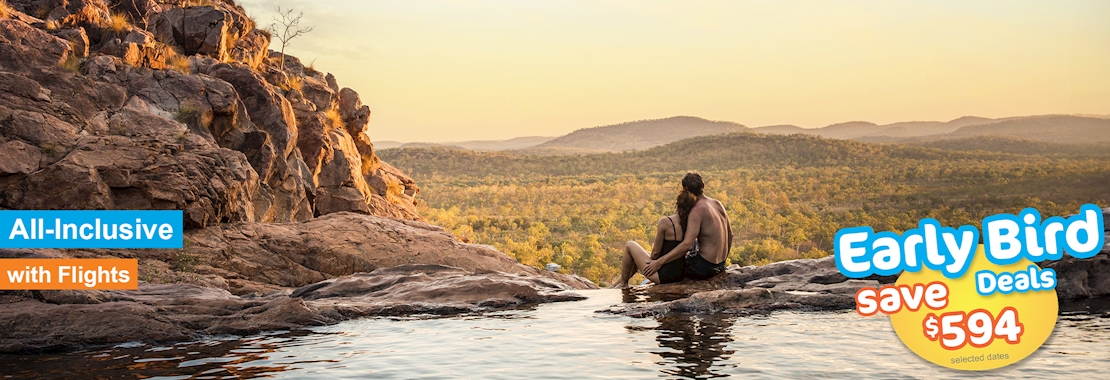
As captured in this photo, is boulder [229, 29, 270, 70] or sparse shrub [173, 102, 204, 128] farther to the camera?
boulder [229, 29, 270, 70]

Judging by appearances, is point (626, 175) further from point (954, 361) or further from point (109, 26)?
point (954, 361)

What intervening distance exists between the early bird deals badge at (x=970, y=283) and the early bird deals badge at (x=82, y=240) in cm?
972

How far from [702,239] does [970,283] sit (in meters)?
5.04

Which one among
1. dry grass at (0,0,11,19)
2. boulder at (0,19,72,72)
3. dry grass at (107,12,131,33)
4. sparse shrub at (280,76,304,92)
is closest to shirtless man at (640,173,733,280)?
boulder at (0,19,72,72)

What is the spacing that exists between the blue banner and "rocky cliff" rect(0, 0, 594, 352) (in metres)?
0.20

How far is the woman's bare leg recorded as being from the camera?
1380cm

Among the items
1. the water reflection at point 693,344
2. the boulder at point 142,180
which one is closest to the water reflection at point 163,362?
the water reflection at point 693,344

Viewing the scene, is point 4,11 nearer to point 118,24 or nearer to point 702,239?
point 118,24

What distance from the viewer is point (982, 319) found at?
A: 828 cm

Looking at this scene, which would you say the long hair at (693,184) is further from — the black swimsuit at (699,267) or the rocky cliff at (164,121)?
the rocky cliff at (164,121)

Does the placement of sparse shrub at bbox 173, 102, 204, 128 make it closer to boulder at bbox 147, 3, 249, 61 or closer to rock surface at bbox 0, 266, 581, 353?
boulder at bbox 147, 3, 249, 61

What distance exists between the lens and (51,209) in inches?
572

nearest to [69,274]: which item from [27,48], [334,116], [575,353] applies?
[27,48]

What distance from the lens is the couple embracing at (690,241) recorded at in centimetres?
1297
